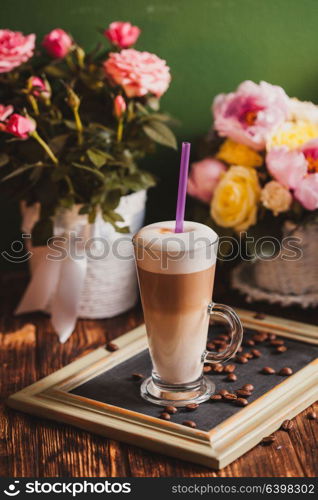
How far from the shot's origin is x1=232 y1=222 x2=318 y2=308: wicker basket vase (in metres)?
1.67

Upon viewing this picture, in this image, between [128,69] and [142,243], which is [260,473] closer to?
[142,243]

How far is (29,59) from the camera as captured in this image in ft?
5.66

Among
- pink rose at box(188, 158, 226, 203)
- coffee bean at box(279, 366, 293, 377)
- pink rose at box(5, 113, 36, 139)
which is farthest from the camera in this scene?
pink rose at box(188, 158, 226, 203)

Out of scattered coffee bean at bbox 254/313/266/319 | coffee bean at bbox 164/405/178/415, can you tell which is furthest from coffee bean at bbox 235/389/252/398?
scattered coffee bean at bbox 254/313/266/319

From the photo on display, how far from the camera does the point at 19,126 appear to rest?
152 cm

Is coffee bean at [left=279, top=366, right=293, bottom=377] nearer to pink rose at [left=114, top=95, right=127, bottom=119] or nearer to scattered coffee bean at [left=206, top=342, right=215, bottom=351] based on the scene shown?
scattered coffee bean at [left=206, top=342, right=215, bottom=351]

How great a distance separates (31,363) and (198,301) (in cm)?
45

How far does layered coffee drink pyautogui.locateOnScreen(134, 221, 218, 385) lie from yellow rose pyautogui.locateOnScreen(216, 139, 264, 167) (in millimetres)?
445

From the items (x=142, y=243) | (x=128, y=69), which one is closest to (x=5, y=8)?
(x=128, y=69)

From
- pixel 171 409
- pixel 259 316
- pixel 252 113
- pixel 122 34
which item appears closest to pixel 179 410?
pixel 171 409

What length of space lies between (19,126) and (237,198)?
505 millimetres

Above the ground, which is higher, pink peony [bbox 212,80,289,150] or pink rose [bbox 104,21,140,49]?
pink rose [bbox 104,21,140,49]

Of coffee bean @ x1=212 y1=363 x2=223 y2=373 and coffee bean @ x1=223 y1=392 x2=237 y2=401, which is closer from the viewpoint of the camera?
coffee bean @ x1=223 y1=392 x2=237 y2=401

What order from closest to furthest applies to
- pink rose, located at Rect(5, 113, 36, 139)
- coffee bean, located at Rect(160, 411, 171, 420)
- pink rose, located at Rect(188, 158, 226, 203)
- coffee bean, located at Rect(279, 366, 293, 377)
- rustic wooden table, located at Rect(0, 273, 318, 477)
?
1. rustic wooden table, located at Rect(0, 273, 318, 477)
2. coffee bean, located at Rect(160, 411, 171, 420)
3. coffee bean, located at Rect(279, 366, 293, 377)
4. pink rose, located at Rect(5, 113, 36, 139)
5. pink rose, located at Rect(188, 158, 226, 203)
